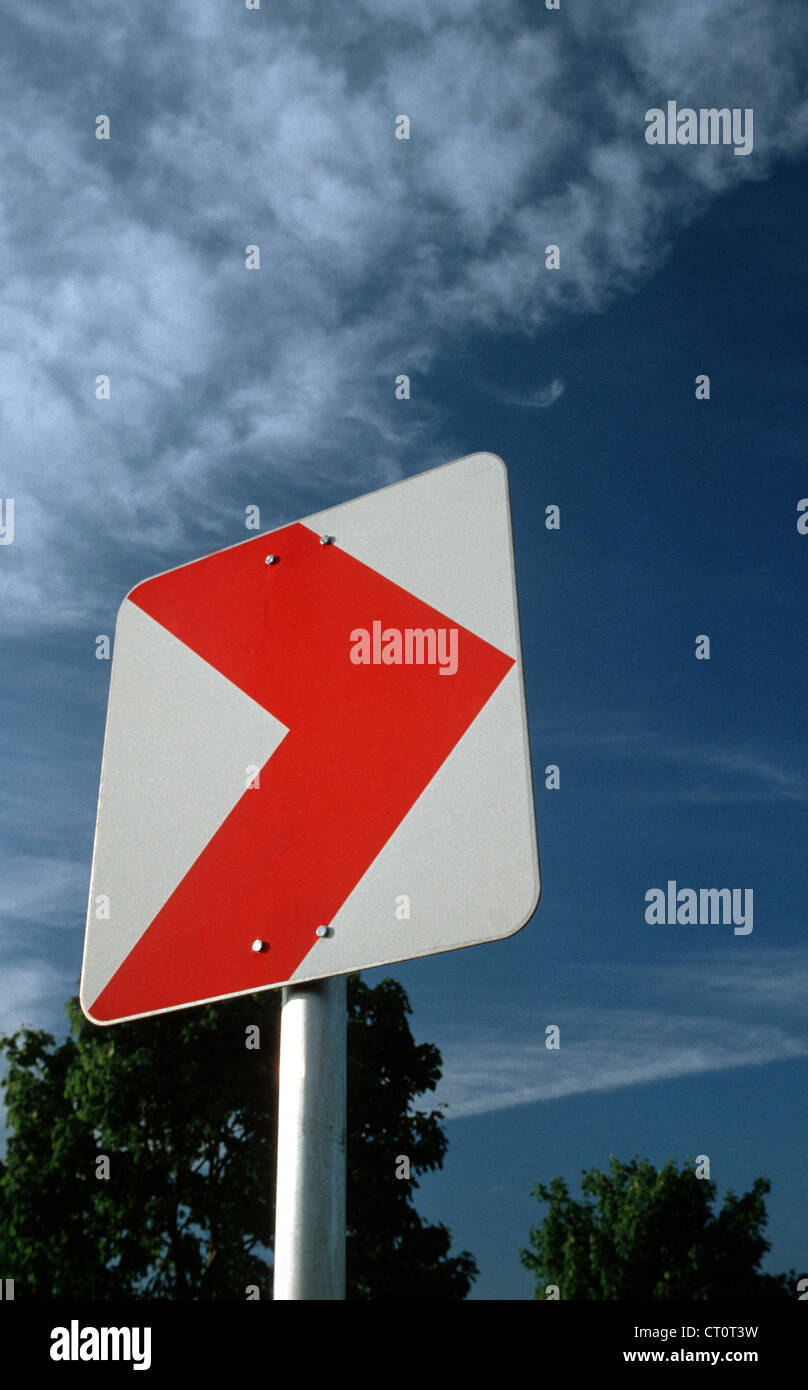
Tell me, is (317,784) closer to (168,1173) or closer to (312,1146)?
(312,1146)

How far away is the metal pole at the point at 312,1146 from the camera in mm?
1320

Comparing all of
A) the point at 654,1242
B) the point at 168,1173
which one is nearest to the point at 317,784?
the point at 168,1173

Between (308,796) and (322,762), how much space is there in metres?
→ 0.07

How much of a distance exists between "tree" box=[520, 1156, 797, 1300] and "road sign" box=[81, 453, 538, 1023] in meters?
44.4

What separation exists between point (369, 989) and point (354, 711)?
23.2 m

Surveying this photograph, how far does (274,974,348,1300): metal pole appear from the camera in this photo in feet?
4.33

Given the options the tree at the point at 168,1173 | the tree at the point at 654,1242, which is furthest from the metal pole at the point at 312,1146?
the tree at the point at 654,1242

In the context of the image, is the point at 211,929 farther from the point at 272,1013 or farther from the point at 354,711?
the point at 272,1013

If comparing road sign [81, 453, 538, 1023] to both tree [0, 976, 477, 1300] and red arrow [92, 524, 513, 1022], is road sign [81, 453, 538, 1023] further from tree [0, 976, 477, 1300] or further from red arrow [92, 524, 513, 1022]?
tree [0, 976, 477, 1300]

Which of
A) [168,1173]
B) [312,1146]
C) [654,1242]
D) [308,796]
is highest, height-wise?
[308,796]

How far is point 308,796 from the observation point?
1.70 meters

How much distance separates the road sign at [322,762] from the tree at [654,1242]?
4440 cm

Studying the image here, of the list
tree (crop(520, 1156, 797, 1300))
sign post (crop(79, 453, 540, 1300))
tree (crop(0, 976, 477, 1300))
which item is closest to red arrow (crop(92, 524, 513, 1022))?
sign post (crop(79, 453, 540, 1300))

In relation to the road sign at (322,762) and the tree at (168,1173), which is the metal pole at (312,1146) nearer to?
the road sign at (322,762)
